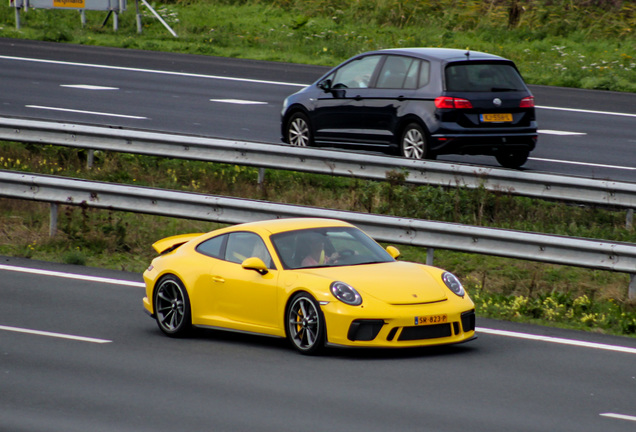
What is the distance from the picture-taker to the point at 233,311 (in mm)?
10711

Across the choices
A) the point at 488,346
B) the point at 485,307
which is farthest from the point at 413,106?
the point at 488,346

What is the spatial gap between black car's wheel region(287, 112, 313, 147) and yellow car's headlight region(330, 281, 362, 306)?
29.4ft

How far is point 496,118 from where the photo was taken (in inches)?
672

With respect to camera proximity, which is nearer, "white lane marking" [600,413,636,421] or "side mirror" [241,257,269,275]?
"white lane marking" [600,413,636,421]

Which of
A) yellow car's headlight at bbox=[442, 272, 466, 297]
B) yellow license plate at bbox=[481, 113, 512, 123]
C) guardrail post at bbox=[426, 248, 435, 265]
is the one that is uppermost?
yellow license plate at bbox=[481, 113, 512, 123]

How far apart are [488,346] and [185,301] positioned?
2.73 meters

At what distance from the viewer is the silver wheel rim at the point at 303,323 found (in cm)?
1005

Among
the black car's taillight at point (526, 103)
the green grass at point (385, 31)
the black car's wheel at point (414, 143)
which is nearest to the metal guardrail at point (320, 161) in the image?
the black car's wheel at point (414, 143)

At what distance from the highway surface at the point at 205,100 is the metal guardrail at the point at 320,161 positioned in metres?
2.79

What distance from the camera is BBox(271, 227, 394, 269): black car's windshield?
10641 mm

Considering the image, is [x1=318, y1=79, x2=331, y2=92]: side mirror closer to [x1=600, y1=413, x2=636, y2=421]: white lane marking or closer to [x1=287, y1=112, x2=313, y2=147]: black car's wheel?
[x1=287, y1=112, x2=313, y2=147]: black car's wheel

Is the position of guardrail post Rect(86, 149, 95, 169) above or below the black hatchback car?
below

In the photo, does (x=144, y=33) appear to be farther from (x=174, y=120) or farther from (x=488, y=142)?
(x=488, y=142)

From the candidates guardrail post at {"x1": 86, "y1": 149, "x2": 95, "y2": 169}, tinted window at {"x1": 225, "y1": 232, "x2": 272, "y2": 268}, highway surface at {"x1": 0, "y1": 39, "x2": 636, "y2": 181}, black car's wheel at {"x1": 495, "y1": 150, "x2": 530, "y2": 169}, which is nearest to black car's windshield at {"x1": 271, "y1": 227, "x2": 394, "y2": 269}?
tinted window at {"x1": 225, "y1": 232, "x2": 272, "y2": 268}
